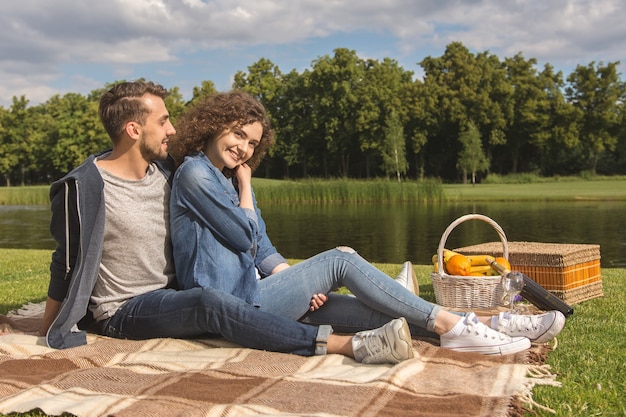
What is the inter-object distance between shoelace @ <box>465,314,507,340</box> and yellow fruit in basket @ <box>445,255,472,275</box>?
3.87 feet

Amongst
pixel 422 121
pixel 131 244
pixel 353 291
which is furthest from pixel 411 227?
pixel 422 121

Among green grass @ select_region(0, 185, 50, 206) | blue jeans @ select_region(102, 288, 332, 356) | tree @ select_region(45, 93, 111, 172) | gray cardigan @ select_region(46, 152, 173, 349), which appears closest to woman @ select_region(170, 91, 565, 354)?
blue jeans @ select_region(102, 288, 332, 356)

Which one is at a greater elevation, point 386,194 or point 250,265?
point 250,265

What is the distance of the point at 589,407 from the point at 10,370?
8.00 feet

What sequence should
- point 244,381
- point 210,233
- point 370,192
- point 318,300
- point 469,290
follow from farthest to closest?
point 370,192, point 469,290, point 318,300, point 210,233, point 244,381

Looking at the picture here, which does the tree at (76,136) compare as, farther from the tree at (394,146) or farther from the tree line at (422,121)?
the tree at (394,146)

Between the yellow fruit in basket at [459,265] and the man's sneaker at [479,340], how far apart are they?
117 centimetres

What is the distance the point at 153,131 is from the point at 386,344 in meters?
1.59

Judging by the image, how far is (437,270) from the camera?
4555 mm

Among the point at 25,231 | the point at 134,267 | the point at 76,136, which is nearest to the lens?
the point at 134,267

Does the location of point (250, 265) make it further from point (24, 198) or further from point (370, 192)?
point (24, 198)

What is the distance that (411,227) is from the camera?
16969mm

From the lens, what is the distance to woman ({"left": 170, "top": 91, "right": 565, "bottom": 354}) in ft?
10.2

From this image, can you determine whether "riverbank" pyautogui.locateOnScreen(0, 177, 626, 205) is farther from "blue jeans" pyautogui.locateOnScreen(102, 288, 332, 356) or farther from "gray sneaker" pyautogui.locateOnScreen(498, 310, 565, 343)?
"blue jeans" pyautogui.locateOnScreen(102, 288, 332, 356)
